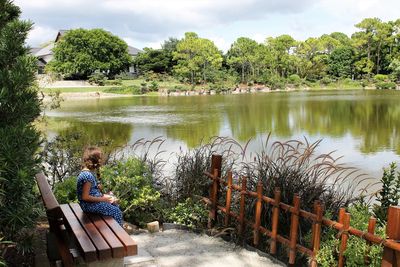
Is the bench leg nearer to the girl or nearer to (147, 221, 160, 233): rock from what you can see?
the girl

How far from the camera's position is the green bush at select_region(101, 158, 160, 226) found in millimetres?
5062

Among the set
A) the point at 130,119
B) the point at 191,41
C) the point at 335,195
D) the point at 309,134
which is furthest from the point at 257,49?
the point at 335,195

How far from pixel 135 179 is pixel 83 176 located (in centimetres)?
161

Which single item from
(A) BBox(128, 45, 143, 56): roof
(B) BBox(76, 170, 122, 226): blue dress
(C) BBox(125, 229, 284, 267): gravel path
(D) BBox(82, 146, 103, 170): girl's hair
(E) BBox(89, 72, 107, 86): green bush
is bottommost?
(C) BBox(125, 229, 284, 267): gravel path

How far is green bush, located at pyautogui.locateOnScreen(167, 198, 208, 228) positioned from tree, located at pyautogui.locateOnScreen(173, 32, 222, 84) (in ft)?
171

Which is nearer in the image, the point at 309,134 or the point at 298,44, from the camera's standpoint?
the point at 309,134

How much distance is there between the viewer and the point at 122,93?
155 feet

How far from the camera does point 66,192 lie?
506 centimetres

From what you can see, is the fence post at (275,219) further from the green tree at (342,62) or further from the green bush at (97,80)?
the green tree at (342,62)

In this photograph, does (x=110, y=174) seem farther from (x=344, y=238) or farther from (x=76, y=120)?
(x=76, y=120)

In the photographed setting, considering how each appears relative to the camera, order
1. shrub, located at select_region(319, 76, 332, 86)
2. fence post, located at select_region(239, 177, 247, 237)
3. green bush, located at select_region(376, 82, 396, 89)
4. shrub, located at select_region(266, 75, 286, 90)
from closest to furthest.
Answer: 1. fence post, located at select_region(239, 177, 247, 237)
2. green bush, located at select_region(376, 82, 396, 89)
3. shrub, located at select_region(266, 75, 286, 90)
4. shrub, located at select_region(319, 76, 332, 86)

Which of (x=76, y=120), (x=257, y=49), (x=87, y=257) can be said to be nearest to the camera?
(x=87, y=257)

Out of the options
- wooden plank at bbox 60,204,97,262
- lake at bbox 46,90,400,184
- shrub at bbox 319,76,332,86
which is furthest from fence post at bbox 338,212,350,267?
shrub at bbox 319,76,332,86

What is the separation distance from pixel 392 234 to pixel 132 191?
3111 millimetres
